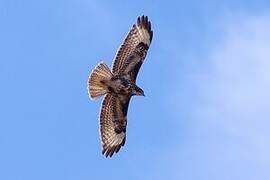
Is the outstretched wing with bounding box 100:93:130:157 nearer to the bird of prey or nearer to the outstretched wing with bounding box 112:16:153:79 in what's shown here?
the bird of prey

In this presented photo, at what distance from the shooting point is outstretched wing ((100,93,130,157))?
71.5ft

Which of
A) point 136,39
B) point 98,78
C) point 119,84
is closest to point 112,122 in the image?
point 119,84

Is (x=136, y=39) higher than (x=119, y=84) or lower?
higher

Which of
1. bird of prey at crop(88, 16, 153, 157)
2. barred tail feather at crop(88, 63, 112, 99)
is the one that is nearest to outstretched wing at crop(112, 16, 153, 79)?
bird of prey at crop(88, 16, 153, 157)

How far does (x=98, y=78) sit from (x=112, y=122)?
6.28 feet

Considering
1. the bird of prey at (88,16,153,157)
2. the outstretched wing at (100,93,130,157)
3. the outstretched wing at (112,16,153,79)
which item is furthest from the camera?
the outstretched wing at (100,93,130,157)

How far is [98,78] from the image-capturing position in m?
20.6

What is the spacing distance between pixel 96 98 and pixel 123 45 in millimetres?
1623

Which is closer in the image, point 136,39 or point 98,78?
point 98,78

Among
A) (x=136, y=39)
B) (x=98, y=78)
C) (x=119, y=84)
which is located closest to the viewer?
(x=98, y=78)

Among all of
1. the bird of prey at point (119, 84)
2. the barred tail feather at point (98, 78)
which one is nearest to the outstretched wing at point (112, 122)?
the bird of prey at point (119, 84)

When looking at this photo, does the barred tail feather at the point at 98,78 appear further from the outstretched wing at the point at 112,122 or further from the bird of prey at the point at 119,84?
the outstretched wing at the point at 112,122

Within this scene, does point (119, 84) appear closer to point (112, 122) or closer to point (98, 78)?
point (98, 78)

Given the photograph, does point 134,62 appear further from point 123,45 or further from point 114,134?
point 114,134
